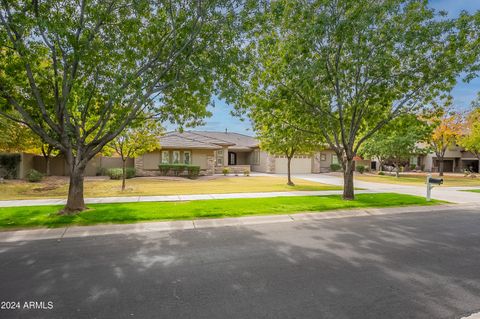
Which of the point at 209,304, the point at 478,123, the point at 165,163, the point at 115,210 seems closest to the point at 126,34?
the point at 115,210

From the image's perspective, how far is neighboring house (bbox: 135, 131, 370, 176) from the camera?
25781 millimetres

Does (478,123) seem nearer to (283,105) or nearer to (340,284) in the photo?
(283,105)

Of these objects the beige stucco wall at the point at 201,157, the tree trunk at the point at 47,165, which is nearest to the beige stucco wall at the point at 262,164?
the beige stucco wall at the point at 201,157

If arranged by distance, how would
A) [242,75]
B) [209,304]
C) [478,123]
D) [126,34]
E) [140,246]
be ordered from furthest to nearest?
[478,123] < [242,75] < [126,34] < [140,246] < [209,304]

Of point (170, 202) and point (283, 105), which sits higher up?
point (283, 105)

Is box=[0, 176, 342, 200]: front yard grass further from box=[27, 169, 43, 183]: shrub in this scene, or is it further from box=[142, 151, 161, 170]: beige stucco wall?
box=[142, 151, 161, 170]: beige stucco wall

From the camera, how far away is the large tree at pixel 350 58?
979cm

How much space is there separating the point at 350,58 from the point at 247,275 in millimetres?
10107

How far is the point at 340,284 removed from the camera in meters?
4.18

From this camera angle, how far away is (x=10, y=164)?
19266 mm

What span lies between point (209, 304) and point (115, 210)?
6.81 meters

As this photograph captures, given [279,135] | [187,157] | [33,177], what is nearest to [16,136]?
[33,177]

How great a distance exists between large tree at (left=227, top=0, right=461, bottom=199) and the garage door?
65.6 feet

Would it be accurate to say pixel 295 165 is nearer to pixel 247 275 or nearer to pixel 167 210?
pixel 167 210
